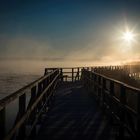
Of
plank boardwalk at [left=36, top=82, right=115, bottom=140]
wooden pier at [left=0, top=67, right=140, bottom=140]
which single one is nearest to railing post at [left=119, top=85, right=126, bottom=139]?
wooden pier at [left=0, top=67, right=140, bottom=140]

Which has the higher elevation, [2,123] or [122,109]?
[2,123]

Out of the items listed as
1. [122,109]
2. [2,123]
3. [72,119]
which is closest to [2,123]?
[2,123]

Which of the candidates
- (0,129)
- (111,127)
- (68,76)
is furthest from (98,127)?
(68,76)

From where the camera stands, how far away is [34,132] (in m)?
7.97

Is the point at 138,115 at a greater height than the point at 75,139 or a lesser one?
greater

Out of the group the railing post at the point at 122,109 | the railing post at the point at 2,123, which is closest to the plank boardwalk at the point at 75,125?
the railing post at the point at 122,109

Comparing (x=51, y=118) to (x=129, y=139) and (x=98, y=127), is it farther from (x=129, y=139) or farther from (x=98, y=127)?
(x=129, y=139)

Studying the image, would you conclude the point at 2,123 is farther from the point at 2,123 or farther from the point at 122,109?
the point at 122,109

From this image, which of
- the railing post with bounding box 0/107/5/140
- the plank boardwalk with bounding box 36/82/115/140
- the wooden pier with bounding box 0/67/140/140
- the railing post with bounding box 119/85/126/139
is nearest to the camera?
the railing post with bounding box 0/107/5/140

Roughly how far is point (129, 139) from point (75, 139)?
128 centimetres

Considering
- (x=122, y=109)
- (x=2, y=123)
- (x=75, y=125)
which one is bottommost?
(x=75, y=125)

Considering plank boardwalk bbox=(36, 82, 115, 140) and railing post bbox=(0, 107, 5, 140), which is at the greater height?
railing post bbox=(0, 107, 5, 140)

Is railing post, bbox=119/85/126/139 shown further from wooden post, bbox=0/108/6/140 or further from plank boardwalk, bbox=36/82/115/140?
wooden post, bbox=0/108/6/140

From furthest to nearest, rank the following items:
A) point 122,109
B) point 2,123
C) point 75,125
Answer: point 75,125 < point 122,109 < point 2,123
